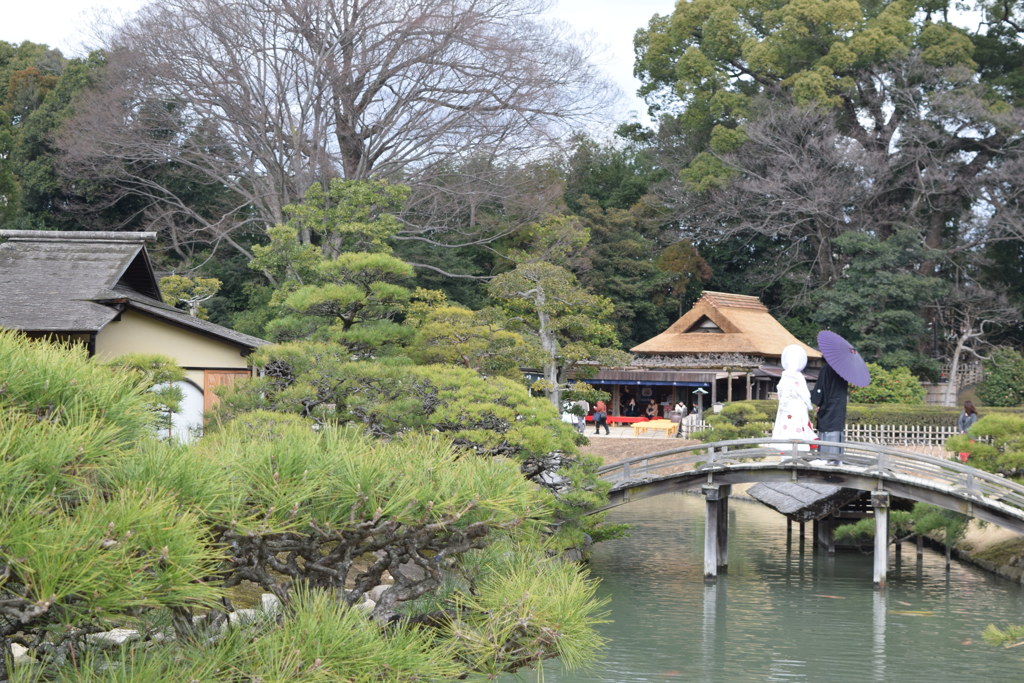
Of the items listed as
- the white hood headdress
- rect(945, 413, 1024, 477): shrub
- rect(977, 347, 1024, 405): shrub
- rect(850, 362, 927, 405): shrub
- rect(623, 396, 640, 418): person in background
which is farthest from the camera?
rect(623, 396, 640, 418): person in background

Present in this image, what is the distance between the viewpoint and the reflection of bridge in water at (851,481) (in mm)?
13742

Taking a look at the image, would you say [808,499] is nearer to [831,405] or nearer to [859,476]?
[859,476]

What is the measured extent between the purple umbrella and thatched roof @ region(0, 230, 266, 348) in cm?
837

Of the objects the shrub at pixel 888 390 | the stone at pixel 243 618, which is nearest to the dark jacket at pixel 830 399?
the stone at pixel 243 618

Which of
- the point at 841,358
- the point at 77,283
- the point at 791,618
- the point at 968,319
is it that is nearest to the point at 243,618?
the point at 791,618

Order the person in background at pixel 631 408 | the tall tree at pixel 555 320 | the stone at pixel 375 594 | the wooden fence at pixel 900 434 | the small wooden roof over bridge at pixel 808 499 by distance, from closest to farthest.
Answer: the stone at pixel 375 594 → the small wooden roof over bridge at pixel 808 499 → the tall tree at pixel 555 320 → the wooden fence at pixel 900 434 → the person in background at pixel 631 408

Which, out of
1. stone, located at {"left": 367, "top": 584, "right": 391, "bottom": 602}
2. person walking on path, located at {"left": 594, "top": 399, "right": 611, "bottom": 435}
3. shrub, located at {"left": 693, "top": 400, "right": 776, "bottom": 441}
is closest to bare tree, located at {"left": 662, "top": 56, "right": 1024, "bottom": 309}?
person walking on path, located at {"left": 594, "top": 399, "right": 611, "bottom": 435}

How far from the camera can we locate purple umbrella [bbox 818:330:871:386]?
1441cm

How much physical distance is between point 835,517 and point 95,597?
55.8 feet

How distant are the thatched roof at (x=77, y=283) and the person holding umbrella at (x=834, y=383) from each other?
8381 millimetres

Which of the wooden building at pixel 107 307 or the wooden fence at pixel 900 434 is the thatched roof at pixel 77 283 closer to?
the wooden building at pixel 107 307

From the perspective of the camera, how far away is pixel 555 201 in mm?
26297

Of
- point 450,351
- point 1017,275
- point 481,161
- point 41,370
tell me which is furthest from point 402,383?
point 1017,275

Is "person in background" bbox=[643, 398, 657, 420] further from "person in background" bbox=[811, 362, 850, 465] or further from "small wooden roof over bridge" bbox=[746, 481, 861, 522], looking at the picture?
"person in background" bbox=[811, 362, 850, 465]
